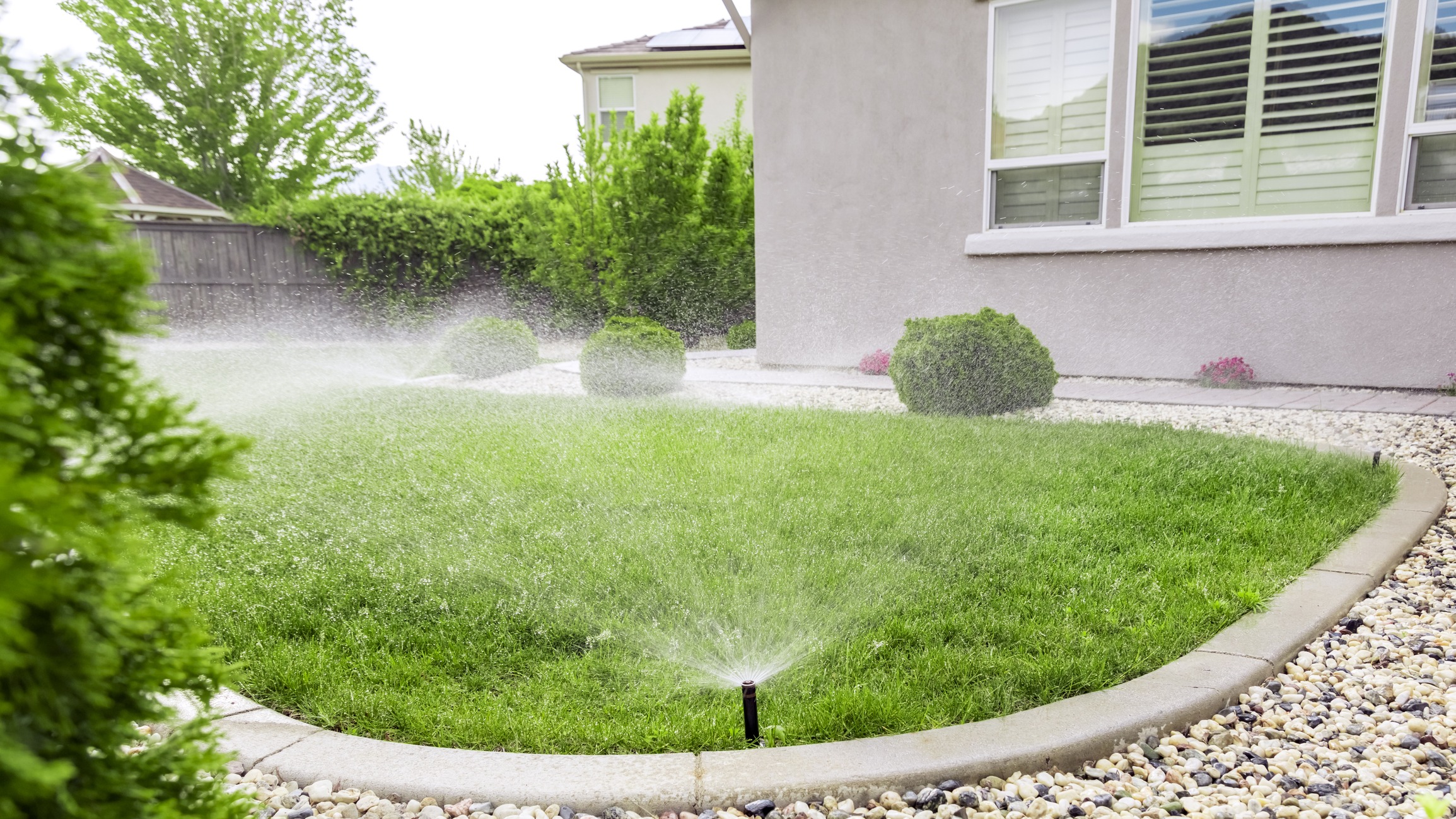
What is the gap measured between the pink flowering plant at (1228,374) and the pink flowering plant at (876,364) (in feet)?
8.90

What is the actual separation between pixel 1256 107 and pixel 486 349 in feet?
24.4

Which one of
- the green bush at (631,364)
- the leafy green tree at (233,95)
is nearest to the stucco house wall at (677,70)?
the leafy green tree at (233,95)

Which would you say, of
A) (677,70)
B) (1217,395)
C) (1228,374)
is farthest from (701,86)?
(1217,395)

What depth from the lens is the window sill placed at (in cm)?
660

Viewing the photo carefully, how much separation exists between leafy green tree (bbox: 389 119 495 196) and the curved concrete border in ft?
69.0

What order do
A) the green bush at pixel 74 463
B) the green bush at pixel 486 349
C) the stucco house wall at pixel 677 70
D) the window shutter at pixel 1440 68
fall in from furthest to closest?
1. the stucco house wall at pixel 677 70
2. the green bush at pixel 486 349
3. the window shutter at pixel 1440 68
4. the green bush at pixel 74 463

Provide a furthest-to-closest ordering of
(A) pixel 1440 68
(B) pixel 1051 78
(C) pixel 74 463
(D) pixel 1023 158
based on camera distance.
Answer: (D) pixel 1023 158
(B) pixel 1051 78
(A) pixel 1440 68
(C) pixel 74 463

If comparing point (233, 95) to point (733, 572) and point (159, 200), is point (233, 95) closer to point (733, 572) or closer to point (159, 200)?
point (159, 200)

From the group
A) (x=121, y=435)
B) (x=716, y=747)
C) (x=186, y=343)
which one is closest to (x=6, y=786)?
(x=121, y=435)

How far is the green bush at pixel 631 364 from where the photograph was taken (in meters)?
7.96

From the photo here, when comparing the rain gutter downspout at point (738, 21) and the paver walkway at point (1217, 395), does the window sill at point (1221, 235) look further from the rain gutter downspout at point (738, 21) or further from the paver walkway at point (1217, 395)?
the rain gutter downspout at point (738, 21)

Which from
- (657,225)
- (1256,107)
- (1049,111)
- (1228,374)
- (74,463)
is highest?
(1049,111)

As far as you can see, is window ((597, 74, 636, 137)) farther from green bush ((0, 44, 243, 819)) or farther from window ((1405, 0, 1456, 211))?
green bush ((0, 44, 243, 819))

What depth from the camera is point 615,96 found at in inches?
763
